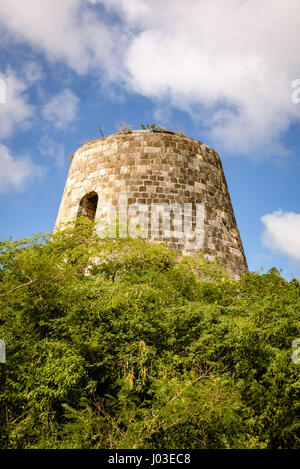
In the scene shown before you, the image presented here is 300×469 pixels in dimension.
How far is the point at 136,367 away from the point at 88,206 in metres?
5.83

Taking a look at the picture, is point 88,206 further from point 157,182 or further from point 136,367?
point 136,367

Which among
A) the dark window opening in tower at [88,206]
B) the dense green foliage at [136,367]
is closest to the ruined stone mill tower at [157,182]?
the dark window opening in tower at [88,206]

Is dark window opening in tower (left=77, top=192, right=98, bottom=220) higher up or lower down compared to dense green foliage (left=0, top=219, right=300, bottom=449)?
higher up

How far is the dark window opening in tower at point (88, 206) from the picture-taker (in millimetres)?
8789

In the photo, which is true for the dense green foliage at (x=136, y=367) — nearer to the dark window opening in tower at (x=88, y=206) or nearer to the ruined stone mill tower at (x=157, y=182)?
the ruined stone mill tower at (x=157, y=182)

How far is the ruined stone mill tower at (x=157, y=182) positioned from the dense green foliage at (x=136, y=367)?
356 centimetres

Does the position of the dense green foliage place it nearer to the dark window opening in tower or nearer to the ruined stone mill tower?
the ruined stone mill tower

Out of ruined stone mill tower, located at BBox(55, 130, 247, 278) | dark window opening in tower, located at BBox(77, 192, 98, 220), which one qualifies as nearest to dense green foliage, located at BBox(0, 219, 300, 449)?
ruined stone mill tower, located at BBox(55, 130, 247, 278)

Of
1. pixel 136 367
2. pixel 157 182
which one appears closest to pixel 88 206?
pixel 157 182

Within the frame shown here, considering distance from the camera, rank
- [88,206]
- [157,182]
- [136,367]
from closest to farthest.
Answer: [136,367] < [157,182] < [88,206]

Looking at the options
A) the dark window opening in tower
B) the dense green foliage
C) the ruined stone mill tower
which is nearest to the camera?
the dense green foliage

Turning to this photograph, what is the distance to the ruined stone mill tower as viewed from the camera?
→ 8305 mm

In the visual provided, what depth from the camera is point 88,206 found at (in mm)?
8992
